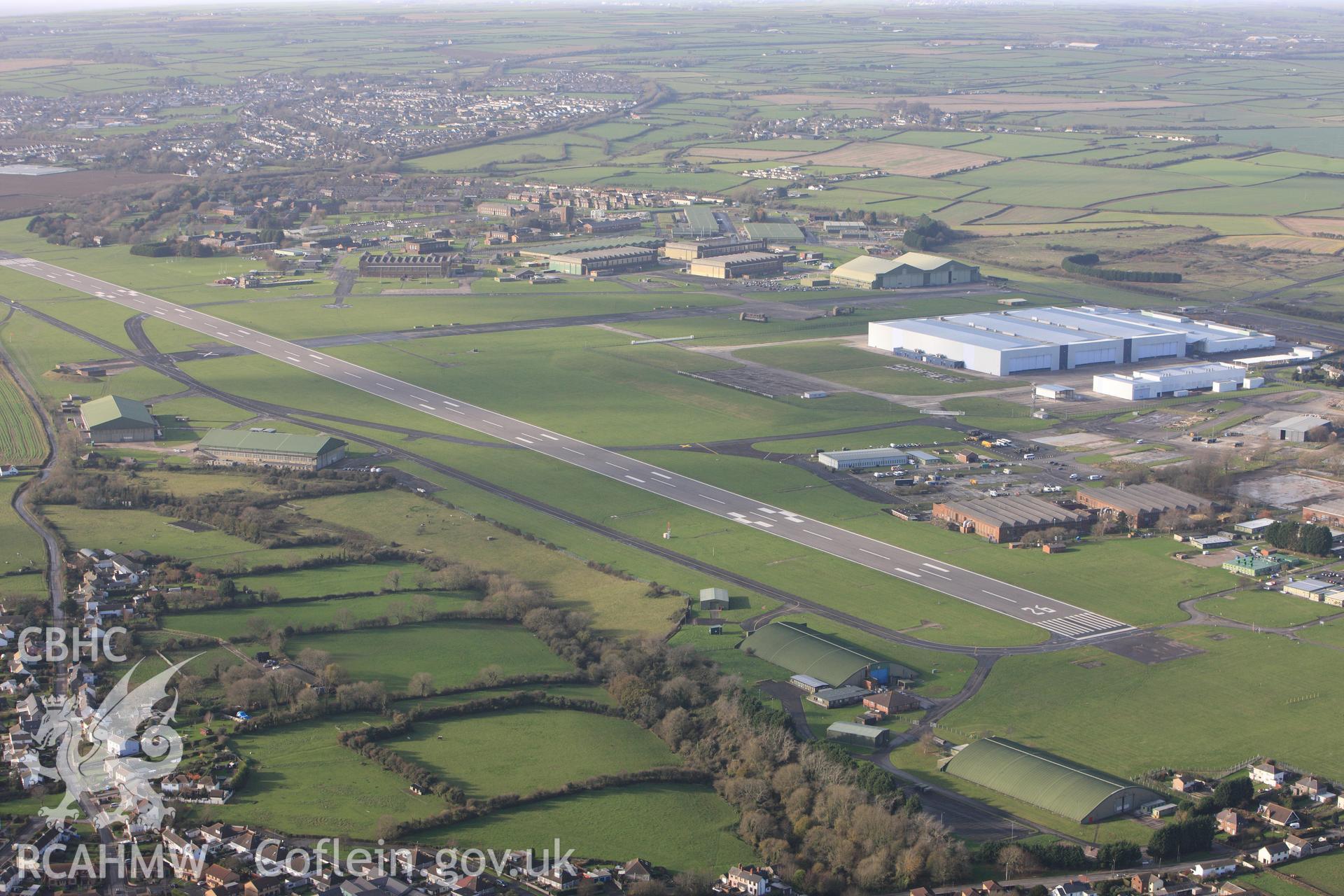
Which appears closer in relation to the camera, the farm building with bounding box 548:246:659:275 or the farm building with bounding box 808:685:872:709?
the farm building with bounding box 808:685:872:709

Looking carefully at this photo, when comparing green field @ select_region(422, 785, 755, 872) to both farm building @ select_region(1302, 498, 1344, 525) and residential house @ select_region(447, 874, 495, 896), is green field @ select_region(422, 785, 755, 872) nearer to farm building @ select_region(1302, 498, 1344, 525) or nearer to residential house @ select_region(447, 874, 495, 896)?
residential house @ select_region(447, 874, 495, 896)

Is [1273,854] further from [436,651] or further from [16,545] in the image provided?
[16,545]

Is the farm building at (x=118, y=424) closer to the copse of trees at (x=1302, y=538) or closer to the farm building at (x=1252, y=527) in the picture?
the farm building at (x=1252, y=527)

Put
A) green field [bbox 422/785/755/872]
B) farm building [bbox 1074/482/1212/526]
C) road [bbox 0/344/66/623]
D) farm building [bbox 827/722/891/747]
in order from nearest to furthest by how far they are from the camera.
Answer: green field [bbox 422/785/755/872] → farm building [bbox 827/722/891/747] → road [bbox 0/344/66/623] → farm building [bbox 1074/482/1212/526]

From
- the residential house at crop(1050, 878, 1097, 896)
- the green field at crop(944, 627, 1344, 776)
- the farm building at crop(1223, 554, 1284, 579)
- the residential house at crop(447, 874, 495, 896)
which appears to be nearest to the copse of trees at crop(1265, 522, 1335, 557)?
the farm building at crop(1223, 554, 1284, 579)

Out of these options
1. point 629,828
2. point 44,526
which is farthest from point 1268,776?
point 44,526
